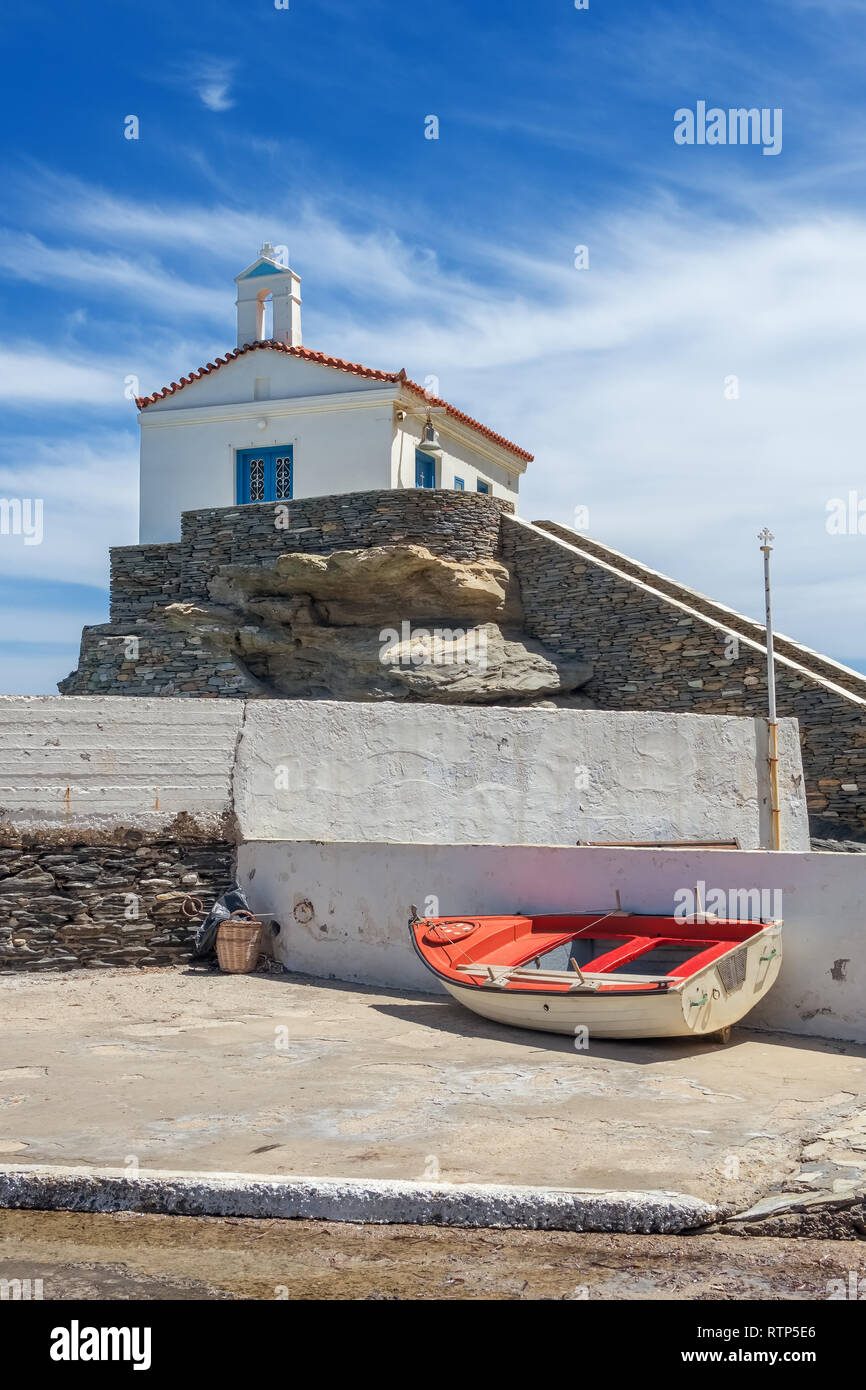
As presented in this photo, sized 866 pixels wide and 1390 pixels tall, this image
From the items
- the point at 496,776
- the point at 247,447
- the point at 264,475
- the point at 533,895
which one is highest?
the point at 247,447

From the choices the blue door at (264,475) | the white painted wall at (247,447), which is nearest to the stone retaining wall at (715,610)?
the white painted wall at (247,447)

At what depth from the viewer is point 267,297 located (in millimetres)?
23609

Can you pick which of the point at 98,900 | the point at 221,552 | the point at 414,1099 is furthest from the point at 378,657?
the point at 414,1099

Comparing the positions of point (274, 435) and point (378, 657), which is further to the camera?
point (274, 435)

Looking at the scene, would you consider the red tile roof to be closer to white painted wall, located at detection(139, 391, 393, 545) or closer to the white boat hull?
white painted wall, located at detection(139, 391, 393, 545)

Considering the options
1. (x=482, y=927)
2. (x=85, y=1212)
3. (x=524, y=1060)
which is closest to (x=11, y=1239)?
(x=85, y=1212)

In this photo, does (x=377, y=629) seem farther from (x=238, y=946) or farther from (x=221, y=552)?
(x=238, y=946)

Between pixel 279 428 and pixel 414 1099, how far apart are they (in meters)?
19.1

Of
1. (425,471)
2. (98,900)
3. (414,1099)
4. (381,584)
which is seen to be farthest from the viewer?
(425,471)

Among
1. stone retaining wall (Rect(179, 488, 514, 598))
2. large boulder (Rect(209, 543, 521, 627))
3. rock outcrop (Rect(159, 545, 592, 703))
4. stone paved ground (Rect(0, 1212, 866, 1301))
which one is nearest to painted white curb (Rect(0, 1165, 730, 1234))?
stone paved ground (Rect(0, 1212, 866, 1301))

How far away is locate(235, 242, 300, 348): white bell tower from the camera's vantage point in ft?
76.2

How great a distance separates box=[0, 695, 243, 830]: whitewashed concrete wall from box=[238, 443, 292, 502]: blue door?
14.5 metres

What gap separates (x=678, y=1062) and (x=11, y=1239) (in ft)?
10.6
